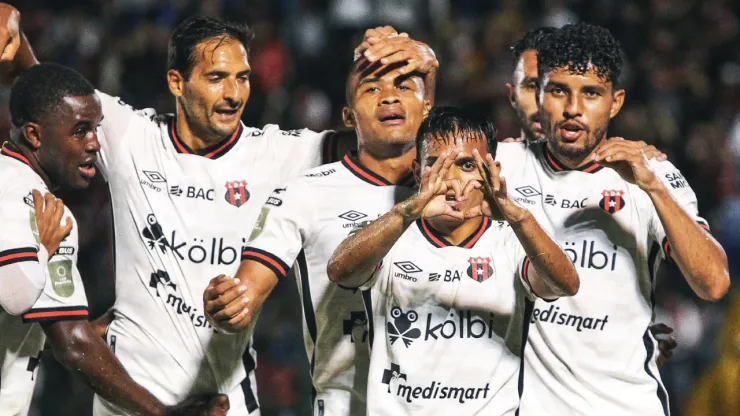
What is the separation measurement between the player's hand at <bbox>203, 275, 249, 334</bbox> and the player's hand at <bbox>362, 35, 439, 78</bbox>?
125cm

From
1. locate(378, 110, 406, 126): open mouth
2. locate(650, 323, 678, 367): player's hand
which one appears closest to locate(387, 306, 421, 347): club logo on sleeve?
locate(378, 110, 406, 126): open mouth

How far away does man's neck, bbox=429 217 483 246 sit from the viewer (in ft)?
15.6

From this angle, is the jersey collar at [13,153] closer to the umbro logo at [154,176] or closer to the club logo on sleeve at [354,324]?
the umbro logo at [154,176]

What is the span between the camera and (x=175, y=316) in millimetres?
5578

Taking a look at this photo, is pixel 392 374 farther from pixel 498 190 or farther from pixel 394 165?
pixel 394 165

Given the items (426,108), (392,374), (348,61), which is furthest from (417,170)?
(348,61)

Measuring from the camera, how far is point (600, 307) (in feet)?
16.8

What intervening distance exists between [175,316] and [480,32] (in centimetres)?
760

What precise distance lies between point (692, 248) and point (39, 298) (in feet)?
9.32

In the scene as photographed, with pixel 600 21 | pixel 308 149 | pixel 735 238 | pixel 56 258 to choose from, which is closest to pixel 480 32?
pixel 600 21

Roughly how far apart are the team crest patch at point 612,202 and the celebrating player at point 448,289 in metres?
0.60

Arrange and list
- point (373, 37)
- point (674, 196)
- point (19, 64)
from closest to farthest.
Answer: point (674, 196) → point (373, 37) → point (19, 64)

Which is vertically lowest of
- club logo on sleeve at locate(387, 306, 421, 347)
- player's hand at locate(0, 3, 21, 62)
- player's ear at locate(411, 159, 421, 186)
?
club logo on sleeve at locate(387, 306, 421, 347)

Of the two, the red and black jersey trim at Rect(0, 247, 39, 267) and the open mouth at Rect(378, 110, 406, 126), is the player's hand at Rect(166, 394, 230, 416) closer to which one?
the red and black jersey trim at Rect(0, 247, 39, 267)
